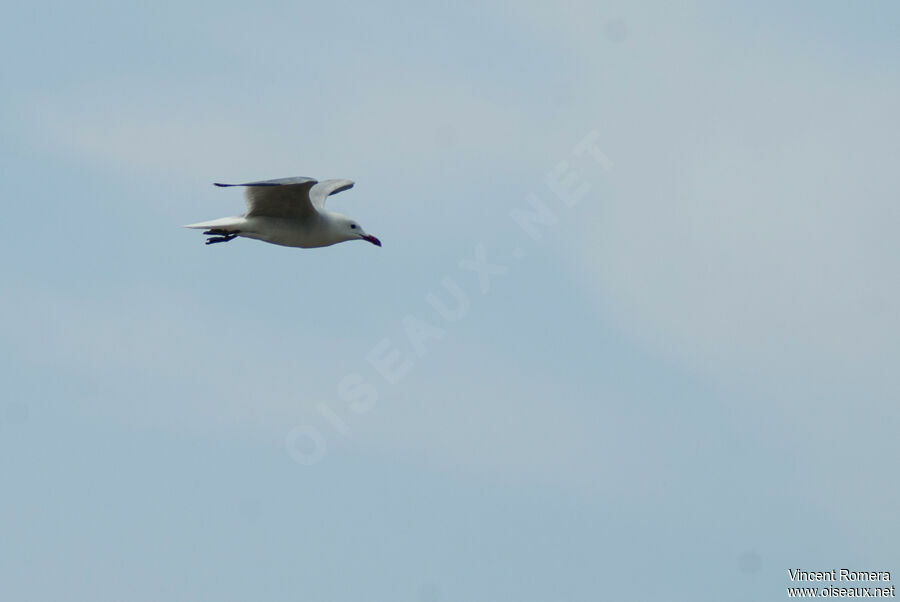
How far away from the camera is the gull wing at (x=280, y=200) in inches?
963

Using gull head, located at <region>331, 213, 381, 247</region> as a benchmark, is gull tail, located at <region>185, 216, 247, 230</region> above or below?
below

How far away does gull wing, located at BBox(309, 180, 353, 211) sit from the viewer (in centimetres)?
2609

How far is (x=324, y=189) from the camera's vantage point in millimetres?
27594

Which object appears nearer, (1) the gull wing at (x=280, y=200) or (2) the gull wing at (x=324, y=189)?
(1) the gull wing at (x=280, y=200)

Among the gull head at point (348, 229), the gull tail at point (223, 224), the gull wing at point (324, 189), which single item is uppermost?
the gull wing at point (324, 189)

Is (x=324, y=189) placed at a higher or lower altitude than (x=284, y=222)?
higher

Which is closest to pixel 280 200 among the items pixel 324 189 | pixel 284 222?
pixel 284 222

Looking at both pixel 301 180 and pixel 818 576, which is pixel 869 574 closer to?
pixel 818 576

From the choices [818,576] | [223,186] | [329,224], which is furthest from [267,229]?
[818,576]

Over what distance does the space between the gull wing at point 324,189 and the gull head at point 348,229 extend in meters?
0.33

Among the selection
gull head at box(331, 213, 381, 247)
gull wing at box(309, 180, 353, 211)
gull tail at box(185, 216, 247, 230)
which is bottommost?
gull tail at box(185, 216, 247, 230)

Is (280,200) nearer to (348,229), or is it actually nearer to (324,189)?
(348,229)

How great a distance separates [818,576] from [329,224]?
31.1ft

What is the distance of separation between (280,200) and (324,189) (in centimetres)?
283
